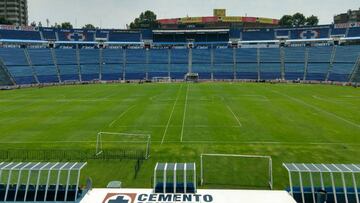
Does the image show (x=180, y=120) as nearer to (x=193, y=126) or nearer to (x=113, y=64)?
(x=193, y=126)

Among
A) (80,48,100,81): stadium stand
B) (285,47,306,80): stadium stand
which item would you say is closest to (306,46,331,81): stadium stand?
(285,47,306,80): stadium stand

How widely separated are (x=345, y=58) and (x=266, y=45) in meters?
26.3

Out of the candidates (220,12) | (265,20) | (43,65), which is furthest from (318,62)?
(43,65)

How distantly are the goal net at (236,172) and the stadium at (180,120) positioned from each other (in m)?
0.14

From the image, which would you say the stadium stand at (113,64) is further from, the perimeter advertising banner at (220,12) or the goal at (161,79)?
the perimeter advertising banner at (220,12)

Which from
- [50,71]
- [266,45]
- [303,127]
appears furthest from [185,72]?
[303,127]

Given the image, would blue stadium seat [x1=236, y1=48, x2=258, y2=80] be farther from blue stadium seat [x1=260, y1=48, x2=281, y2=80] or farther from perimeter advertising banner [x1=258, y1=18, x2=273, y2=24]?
perimeter advertising banner [x1=258, y1=18, x2=273, y2=24]

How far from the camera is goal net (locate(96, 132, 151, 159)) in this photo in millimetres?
30219

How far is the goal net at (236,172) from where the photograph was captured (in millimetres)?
23906

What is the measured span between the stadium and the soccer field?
174 millimetres

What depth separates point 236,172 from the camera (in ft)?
85.6

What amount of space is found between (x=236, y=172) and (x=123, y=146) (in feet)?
38.5

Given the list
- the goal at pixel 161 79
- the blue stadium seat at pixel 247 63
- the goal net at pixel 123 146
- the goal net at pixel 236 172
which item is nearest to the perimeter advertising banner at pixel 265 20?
the blue stadium seat at pixel 247 63

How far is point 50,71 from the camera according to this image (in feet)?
344
